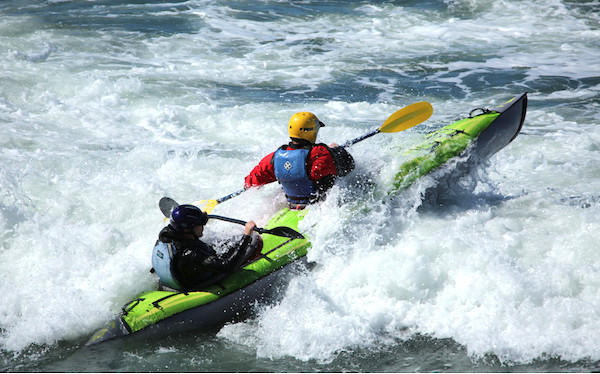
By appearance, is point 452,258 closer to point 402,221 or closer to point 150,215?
point 402,221

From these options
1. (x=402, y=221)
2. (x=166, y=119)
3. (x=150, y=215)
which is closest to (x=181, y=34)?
(x=166, y=119)

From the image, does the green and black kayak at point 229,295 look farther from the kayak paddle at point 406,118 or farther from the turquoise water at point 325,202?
the kayak paddle at point 406,118

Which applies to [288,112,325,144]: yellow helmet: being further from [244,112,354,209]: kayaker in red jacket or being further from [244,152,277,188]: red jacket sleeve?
[244,152,277,188]: red jacket sleeve

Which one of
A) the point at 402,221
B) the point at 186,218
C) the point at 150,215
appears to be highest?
the point at 186,218

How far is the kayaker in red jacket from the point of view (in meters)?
5.02

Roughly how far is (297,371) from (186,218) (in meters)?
1.35

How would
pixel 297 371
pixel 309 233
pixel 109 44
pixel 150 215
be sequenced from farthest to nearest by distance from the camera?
pixel 109 44 < pixel 150 215 < pixel 309 233 < pixel 297 371

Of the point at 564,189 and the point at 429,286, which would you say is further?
the point at 564,189

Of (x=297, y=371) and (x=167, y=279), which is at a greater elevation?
(x=167, y=279)

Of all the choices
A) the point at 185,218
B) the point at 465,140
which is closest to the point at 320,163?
the point at 185,218

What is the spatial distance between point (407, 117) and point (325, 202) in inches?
63.7

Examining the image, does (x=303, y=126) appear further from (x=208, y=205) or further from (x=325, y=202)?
(x=208, y=205)

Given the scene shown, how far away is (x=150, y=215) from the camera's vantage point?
6402 mm

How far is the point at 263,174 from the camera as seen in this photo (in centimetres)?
549
